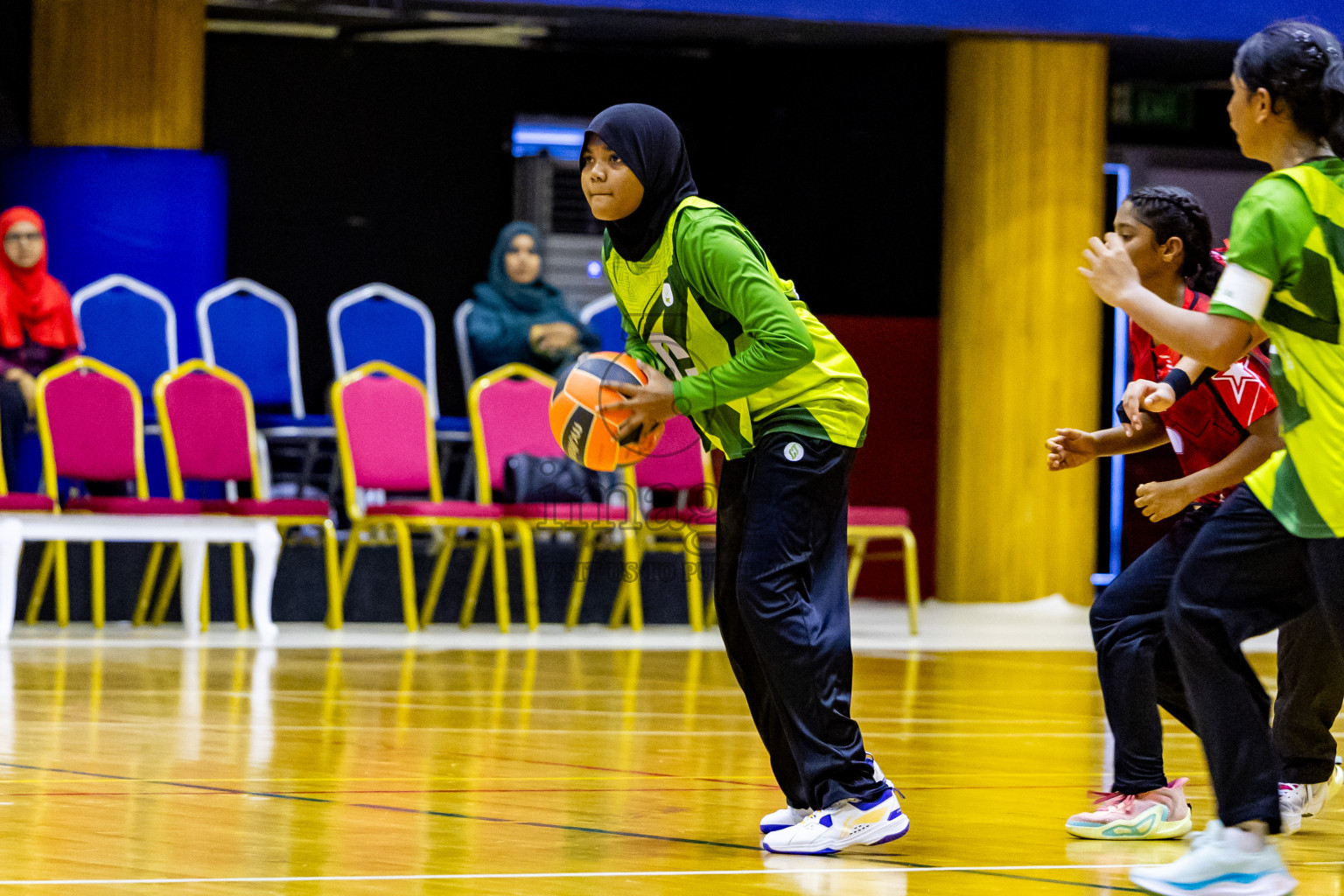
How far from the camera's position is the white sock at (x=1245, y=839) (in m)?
2.32

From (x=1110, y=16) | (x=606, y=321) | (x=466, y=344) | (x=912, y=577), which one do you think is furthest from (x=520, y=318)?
(x=1110, y=16)

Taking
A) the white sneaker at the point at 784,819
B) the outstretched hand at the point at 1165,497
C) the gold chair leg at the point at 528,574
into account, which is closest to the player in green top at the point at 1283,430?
the outstretched hand at the point at 1165,497

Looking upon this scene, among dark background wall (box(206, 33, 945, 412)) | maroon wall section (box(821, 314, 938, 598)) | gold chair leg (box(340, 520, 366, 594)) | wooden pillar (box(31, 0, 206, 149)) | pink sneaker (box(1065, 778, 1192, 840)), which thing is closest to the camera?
pink sneaker (box(1065, 778, 1192, 840))

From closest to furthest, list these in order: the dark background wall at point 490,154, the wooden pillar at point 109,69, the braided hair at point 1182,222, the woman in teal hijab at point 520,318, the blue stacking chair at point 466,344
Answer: the braided hair at point 1182,222
the woman in teal hijab at point 520,318
the blue stacking chair at point 466,344
the wooden pillar at point 109,69
the dark background wall at point 490,154

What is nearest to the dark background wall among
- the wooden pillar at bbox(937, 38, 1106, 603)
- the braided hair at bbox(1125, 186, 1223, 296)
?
the wooden pillar at bbox(937, 38, 1106, 603)

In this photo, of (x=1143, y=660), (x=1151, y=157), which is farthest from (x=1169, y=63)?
(x=1143, y=660)

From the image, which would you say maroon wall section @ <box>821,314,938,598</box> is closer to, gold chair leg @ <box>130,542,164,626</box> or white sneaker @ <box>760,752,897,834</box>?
gold chair leg @ <box>130,542,164,626</box>

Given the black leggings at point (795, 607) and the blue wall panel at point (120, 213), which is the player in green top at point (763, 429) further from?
the blue wall panel at point (120, 213)

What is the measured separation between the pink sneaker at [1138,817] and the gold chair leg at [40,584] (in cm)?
533

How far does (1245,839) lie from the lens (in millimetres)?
2330

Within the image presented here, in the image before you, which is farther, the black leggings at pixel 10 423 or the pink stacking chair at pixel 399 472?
the pink stacking chair at pixel 399 472

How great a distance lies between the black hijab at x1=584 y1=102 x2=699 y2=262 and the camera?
2.82 metres

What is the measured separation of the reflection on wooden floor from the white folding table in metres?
0.99

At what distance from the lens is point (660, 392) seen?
2.75 meters
